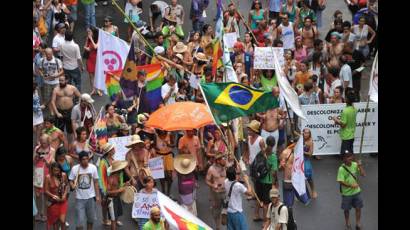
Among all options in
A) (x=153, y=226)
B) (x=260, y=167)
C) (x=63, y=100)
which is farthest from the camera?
(x=63, y=100)

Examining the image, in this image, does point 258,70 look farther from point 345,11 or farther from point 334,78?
point 345,11

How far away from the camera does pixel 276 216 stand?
18.4 meters

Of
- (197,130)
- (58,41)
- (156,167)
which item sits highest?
(58,41)

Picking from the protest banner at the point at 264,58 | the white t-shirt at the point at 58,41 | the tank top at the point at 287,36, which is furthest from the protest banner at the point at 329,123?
the white t-shirt at the point at 58,41

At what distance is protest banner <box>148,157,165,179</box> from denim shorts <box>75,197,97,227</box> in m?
1.40

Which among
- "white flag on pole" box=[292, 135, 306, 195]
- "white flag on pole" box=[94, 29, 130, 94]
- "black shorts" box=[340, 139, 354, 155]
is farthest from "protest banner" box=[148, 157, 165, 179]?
"black shorts" box=[340, 139, 354, 155]

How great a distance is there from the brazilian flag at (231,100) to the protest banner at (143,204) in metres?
1.64

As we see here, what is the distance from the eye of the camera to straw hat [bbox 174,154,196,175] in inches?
797

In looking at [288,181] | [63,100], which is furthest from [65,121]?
[288,181]

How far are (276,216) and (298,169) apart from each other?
1.70 m

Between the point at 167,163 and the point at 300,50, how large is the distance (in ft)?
21.3

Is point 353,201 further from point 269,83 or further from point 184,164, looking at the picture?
point 269,83

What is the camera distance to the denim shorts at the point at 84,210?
19.6m

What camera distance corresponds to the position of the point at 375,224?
68.2 ft
